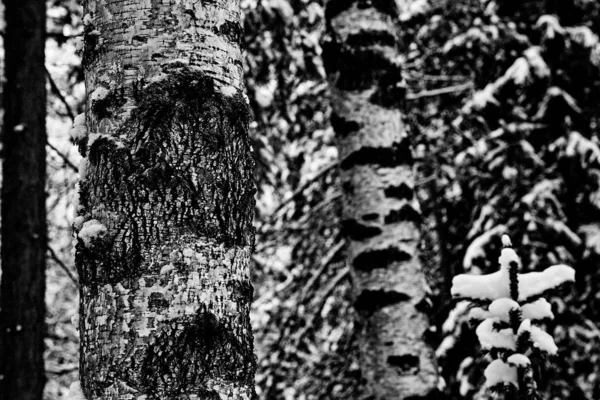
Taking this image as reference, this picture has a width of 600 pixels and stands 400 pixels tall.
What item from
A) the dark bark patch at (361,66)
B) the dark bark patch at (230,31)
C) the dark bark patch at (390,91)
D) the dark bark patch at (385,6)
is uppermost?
the dark bark patch at (385,6)

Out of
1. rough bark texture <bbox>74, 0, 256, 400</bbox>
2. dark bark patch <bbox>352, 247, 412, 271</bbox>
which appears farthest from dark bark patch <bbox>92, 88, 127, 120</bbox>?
dark bark patch <bbox>352, 247, 412, 271</bbox>

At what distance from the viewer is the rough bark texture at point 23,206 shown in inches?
152

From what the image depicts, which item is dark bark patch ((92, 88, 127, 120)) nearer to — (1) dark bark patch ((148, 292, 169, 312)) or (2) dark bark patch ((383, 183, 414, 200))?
(1) dark bark patch ((148, 292, 169, 312))

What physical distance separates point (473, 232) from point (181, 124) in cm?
498

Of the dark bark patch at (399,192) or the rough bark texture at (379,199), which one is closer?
the rough bark texture at (379,199)

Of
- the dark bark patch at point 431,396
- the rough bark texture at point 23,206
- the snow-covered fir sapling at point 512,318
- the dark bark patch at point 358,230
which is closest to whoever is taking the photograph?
the snow-covered fir sapling at point 512,318

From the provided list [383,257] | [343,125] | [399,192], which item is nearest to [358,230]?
[383,257]

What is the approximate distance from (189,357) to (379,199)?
7.19 ft

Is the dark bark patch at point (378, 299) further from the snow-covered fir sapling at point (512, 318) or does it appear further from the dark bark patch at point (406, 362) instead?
the snow-covered fir sapling at point (512, 318)

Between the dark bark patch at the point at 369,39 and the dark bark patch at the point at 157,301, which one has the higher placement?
the dark bark patch at the point at 369,39

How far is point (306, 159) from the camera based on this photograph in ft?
24.5

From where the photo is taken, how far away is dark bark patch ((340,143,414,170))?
3.24m

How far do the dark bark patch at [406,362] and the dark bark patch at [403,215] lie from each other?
0.67 metres

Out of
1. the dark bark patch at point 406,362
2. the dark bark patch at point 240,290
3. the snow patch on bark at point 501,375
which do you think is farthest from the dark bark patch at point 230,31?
the dark bark patch at point 406,362
